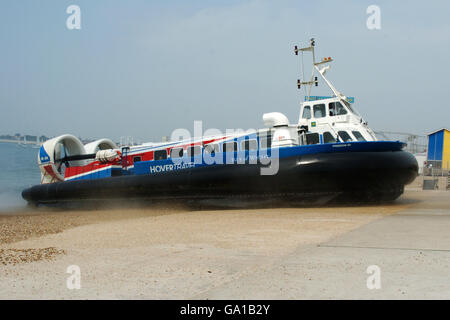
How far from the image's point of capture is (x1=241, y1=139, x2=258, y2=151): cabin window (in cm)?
868

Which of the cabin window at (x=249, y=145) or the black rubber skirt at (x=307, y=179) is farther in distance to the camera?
the cabin window at (x=249, y=145)

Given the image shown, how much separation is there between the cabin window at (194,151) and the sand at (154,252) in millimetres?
3060

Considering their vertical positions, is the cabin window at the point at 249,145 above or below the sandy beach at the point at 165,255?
above

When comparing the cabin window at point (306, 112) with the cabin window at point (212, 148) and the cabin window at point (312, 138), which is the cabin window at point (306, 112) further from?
the cabin window at point (212, 148)

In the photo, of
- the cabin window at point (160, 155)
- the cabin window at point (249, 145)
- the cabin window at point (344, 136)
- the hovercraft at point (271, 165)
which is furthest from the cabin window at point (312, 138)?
the cabin window at point (160, 155)

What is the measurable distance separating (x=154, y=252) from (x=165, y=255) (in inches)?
8.0

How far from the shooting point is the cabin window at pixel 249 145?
868 centimetres

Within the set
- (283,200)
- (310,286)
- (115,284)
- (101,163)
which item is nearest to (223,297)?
(310,286)

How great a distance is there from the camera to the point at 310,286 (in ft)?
8.15

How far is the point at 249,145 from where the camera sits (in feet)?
28.6

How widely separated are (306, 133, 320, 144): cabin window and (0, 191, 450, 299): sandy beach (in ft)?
7.81

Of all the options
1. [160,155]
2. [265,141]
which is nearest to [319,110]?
[265,141]
